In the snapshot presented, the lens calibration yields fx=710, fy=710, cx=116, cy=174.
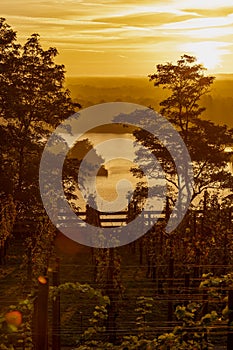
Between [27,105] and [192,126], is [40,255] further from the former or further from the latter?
[192,126]

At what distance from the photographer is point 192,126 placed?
104ft

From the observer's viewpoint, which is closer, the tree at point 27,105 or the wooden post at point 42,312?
the wooden post at point 42,312

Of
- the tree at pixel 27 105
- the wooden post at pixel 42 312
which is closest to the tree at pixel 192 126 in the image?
the tree at pixel 27 105

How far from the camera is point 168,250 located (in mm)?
20281

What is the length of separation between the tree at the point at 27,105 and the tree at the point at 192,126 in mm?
4266

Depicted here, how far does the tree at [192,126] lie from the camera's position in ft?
102

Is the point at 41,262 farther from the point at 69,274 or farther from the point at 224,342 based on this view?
the point at 69,274

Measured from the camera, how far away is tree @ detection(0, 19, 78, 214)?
29.6m

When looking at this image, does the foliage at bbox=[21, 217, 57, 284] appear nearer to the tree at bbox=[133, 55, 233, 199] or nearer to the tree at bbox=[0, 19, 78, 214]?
the tree at bbox=[0, 19, 78, 214]

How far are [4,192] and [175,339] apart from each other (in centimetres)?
2198

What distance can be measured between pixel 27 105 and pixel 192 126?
742 centimetres

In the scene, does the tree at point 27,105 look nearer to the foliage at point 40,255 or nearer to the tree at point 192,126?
the tree at point 192,126

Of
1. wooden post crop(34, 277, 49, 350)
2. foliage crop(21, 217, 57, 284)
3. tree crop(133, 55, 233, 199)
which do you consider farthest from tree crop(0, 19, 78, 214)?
wooden post crop(34, 277, 49, 350)

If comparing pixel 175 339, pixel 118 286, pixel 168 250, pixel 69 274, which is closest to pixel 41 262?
pixel 118 286
